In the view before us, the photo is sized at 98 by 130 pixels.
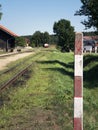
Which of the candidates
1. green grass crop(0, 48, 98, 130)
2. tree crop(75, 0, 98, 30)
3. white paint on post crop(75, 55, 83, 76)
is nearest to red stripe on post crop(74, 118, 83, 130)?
white paint on post crop(75, 55, 83, 76)

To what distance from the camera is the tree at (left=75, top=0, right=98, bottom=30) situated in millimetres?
31784

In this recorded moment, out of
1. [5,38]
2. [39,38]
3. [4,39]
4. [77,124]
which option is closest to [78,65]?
[77,124]

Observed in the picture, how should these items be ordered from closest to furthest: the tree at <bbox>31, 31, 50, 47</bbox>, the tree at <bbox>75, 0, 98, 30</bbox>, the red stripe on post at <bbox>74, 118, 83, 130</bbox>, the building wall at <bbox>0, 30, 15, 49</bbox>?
the red stripe on post at <bbox>74, 118, 83, 130</bbox>, the tree at <bbox>75, 0, 98, 30</bbox>, the building wall at <bbox>0, 30, 15, 49</bbox>, the tree at <bbox>31, 31, 50, 47</bbox>

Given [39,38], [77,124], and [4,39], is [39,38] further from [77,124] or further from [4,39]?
[77,124]

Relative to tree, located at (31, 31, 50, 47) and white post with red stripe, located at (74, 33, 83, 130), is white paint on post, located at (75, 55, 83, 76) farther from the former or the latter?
tree, located at (31, 31, 50, 47)

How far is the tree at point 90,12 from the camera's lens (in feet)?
104

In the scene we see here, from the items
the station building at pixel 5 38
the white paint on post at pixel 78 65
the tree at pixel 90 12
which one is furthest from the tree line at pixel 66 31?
the white paint on post at pixel 78 65

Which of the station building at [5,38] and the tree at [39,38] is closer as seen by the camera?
the station building at [5,38]

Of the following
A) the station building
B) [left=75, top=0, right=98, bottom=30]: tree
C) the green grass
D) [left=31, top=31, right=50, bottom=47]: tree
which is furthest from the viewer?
[left=31, top=31, right=50, bottom=47]: tree

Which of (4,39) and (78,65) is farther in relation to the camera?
(4,39)

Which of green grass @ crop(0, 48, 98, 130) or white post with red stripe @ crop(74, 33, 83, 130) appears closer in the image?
white post with red stripe @ crop(74, 33, 83, 130)

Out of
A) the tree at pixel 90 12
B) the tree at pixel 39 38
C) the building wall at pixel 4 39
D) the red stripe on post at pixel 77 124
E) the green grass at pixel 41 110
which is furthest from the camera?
the tree at pixel 39 38

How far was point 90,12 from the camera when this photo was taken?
33469mm

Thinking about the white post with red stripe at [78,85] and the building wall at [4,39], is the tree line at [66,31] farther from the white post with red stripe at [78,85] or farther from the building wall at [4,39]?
the white post with red stripe at [78,85]
